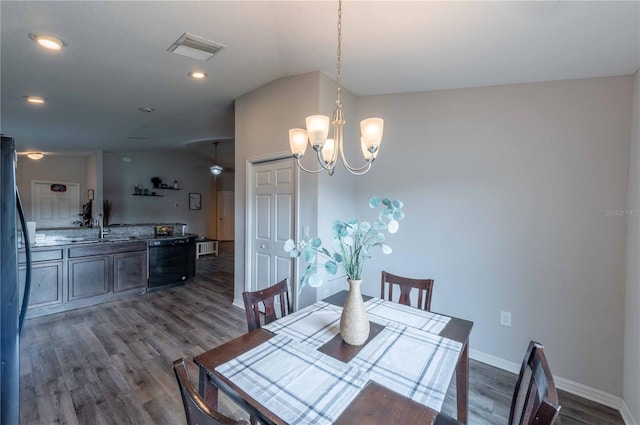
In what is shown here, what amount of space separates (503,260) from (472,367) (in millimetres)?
998

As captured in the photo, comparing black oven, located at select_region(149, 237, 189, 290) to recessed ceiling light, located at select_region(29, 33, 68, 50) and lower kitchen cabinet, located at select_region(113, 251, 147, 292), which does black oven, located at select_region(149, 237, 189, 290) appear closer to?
lower kitchen cabinet, located at select_region(113, 251, 147, 292)

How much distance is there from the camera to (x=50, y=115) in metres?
4.05

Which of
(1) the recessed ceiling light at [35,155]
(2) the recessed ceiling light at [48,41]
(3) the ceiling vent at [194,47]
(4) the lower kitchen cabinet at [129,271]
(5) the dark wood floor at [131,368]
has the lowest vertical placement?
(5) the dark wood floor at [131,368]

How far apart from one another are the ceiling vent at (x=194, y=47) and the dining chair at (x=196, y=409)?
2464mm

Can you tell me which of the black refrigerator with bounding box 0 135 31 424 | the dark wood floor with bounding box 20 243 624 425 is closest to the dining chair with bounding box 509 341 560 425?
the dark wood floor with bounding box 20 243 624 425

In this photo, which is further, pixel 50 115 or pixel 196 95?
pixel 50 115

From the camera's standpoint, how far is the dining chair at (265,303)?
1.61m

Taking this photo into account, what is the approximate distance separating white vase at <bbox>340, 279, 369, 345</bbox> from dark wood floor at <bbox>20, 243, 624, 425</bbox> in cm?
115

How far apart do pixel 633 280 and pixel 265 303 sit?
252 cm

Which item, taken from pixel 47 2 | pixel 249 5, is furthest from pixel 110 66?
pixel 249 5

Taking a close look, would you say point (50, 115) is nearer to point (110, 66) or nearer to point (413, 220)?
point (110, 66)

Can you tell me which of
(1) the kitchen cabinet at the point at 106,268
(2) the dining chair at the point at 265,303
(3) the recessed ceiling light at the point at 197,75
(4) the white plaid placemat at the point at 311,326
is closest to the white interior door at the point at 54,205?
(1) the kitchen cabinet at the point at 106,268

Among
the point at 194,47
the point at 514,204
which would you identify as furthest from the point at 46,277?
the point at 514,204

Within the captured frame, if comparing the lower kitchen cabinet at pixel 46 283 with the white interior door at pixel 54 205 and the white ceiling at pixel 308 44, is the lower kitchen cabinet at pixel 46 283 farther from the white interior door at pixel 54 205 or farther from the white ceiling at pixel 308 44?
the white interior door at pixel 54 205
